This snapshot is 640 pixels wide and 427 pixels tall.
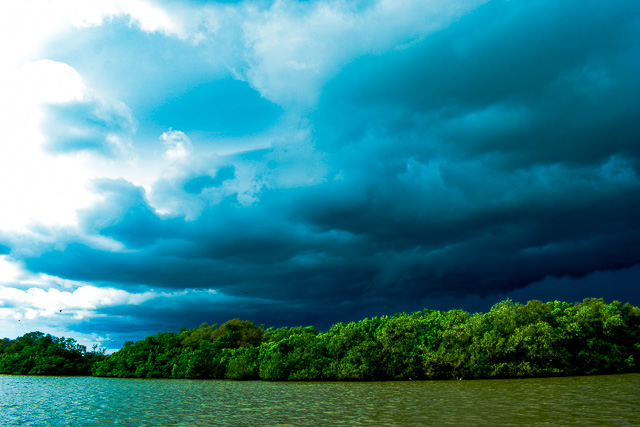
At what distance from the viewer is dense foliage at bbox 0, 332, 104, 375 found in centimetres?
14362

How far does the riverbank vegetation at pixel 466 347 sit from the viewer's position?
68.3 m

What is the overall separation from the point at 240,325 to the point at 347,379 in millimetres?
75158

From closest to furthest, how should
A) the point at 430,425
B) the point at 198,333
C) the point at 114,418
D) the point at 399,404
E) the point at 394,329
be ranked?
1. the point at 430,425
2. the point at 114,418
3. the point at 399,404
4. the point at 394,329
5. the point at 198,333

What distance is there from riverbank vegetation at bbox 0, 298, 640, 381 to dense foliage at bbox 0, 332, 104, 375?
249 ft

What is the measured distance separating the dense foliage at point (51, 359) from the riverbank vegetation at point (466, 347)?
75971 millimetres

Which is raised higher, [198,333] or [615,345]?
[198,333]

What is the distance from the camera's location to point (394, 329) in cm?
8056

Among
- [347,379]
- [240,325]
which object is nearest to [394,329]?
[347,379]

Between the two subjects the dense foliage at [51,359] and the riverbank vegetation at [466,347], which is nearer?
the riverbank vegetation at [466,347]

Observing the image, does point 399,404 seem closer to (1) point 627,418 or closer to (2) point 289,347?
(1) point 627,418

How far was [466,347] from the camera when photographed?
7188 cm

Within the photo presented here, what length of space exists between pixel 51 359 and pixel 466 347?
13658cm

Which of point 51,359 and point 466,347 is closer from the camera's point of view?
point 466,347

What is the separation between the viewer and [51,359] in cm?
14275
